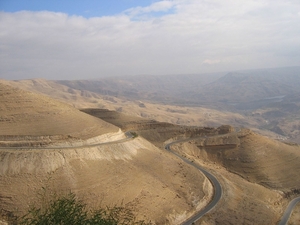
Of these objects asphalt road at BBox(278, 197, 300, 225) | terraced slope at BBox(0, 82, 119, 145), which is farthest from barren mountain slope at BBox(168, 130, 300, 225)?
terraced slope at BBox(0, 82, 119, 145)

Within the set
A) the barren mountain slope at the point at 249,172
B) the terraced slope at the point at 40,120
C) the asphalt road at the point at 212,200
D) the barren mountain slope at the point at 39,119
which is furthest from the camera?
the barren mountain slope at the point at 39,119

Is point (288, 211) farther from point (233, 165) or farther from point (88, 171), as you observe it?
point (88, 171)

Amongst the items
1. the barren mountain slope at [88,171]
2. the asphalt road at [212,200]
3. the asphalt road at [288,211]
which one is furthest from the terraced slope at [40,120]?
the asphalt road at [288,211]

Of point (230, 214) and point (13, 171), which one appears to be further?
point (230, 214)

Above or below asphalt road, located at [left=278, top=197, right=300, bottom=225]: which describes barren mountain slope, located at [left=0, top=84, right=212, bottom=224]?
above

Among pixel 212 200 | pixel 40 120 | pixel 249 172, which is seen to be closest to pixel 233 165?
pixel 249 172

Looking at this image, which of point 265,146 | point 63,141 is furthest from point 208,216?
point 265,146

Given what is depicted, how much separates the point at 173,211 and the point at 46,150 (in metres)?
18.8

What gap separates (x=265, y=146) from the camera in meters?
72.3

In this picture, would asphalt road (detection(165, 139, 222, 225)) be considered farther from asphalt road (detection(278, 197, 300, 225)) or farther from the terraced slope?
the terraced slope

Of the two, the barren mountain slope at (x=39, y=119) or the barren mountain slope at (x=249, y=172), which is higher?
the barren mountain slope at (x=39, y=119)

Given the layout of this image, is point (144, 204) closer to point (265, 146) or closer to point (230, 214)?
point (230, 214)

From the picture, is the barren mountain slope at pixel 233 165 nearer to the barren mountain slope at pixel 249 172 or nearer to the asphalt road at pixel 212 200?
the barren mountain slope at pixel 249 172

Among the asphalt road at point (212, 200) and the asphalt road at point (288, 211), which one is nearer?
the asphalt road at point (212, 200)
